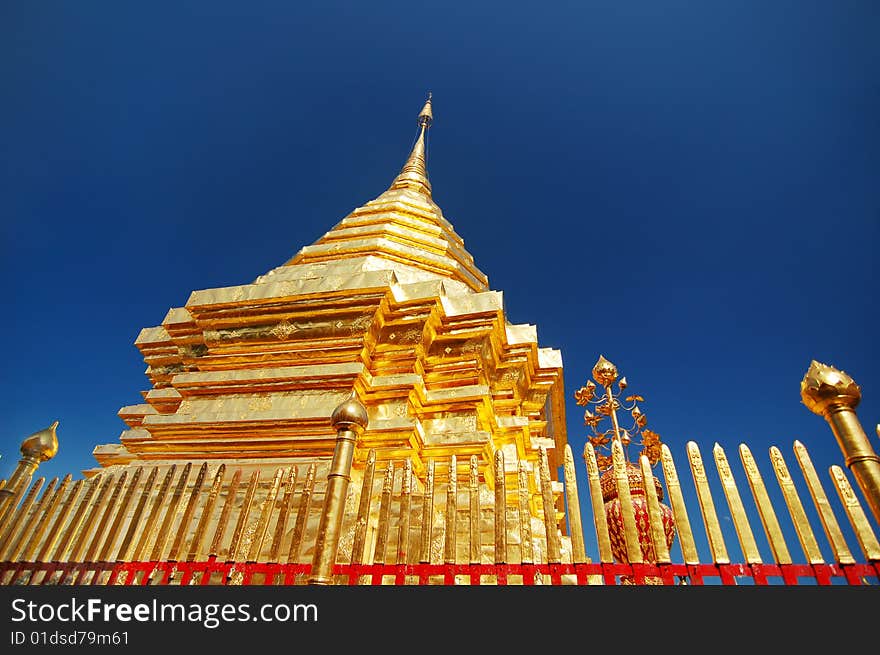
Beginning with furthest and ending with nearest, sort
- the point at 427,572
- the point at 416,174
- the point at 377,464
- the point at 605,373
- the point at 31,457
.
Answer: the point at 416,174
the point at 605,373
the point at 377,464
the point at 31,457
the point at 427,572

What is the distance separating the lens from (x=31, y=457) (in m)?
4.33

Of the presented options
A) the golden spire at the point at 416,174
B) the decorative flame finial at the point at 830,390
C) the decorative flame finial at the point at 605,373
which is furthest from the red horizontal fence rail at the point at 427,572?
the golden spire at the point at 416,174

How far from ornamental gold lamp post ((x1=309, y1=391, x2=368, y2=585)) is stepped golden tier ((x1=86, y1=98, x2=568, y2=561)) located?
1.37 meters

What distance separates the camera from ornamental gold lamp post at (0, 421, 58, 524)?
4.09 meters

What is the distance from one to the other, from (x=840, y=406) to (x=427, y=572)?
256cm

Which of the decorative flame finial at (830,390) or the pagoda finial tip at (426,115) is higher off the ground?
the pagoda finial tip at (426,115)

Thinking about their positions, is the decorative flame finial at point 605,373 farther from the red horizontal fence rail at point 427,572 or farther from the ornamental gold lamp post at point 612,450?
the red horizontal fence rail at point 427,572

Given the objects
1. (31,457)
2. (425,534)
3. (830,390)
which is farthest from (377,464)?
(830,390)

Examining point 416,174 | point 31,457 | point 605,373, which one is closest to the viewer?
point 31,457

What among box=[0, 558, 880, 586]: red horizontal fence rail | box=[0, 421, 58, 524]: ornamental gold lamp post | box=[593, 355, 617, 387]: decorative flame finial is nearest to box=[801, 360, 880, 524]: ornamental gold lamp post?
box=[0, 558, 880, 586]: red horizontal fence rail

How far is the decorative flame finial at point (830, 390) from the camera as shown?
9.91 feet

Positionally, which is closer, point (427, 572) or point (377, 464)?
point (427, 572)

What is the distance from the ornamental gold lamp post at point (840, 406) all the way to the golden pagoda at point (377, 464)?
1cm

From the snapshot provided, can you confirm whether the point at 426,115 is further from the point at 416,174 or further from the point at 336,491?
the point at 336,491
